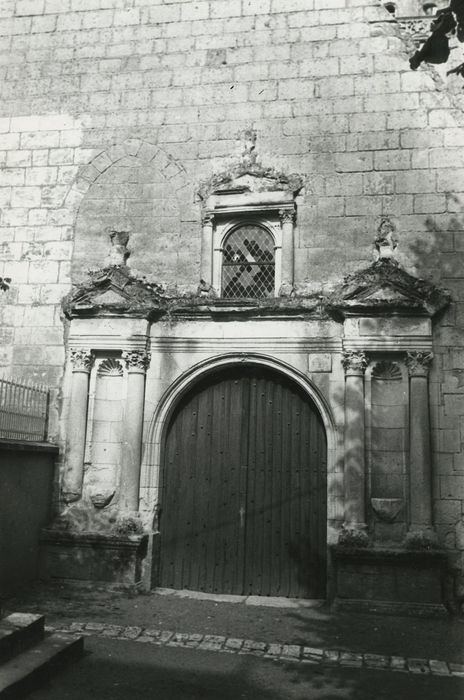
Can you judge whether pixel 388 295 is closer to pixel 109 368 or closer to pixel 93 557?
pixel 109 368

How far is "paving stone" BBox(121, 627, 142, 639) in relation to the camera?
618 cm

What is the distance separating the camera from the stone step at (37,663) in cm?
457

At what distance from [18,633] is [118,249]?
16.6ft

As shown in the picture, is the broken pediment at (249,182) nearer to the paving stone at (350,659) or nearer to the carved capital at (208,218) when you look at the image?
the carved capital at (208,218)

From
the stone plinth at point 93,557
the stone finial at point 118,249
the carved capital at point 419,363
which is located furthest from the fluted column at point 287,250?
the stone plinth at point 93,557

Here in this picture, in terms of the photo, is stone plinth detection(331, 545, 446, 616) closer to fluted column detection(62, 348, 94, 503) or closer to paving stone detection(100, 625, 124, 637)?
paving stone detection(100, 625, 124, 637)

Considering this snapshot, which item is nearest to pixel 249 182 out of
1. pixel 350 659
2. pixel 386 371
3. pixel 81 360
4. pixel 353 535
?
pixel 386 371

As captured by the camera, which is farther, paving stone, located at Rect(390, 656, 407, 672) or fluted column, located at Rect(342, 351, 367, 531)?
fluted column, located at Rect(342, 351, 367, 531)

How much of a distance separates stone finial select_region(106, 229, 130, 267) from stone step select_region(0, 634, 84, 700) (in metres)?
4.76

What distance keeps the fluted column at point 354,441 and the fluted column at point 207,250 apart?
2.02 m

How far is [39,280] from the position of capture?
354 inches

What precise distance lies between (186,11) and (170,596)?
7.72 meters

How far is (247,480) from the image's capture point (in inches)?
327

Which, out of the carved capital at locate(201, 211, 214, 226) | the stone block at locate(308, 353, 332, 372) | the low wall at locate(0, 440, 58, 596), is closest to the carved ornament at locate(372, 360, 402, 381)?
the stone block at locate(308, 353, 332, 372)
